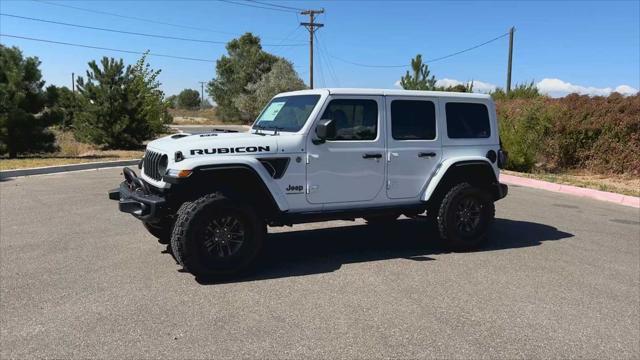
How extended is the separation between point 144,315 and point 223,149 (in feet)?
5.44

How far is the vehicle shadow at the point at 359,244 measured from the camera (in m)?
5.45

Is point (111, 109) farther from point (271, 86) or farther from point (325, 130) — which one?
point (271, 86)

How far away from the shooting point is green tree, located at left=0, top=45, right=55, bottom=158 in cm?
1599

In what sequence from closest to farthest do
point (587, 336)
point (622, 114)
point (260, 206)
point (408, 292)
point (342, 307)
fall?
point (587, 336)
point (342, 307)
point (408, 292)
point (260, 206)
point (622, 114)

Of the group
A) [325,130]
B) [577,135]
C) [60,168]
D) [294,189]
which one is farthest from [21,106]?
[577,135]

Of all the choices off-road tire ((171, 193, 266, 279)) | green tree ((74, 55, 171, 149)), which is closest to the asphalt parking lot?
off-road tire ((171, 193, 266, 279))

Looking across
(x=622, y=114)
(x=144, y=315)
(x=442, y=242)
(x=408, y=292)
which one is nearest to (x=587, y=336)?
(x=408, y=292)

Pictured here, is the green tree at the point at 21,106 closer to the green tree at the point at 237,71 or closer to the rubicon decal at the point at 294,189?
the rubicon decal at the point at 294,189

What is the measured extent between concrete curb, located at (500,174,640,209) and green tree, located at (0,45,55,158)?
1468 centimetres

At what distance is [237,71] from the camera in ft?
204

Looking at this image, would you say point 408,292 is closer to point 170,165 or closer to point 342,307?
point 342,307

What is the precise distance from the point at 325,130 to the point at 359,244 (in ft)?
6.31

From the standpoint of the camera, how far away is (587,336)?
387 cm

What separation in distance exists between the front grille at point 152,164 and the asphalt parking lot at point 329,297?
980 millimetres
